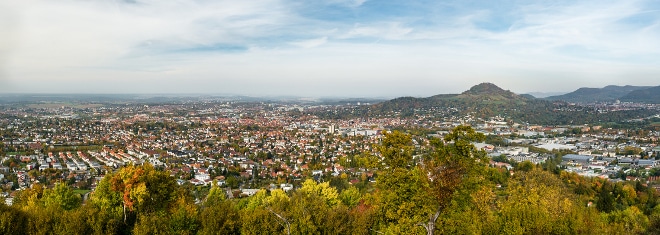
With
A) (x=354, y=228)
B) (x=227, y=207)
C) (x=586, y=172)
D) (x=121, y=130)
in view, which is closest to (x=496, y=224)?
(x=354, y=228)

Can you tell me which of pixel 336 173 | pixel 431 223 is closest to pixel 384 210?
pixel 431 223

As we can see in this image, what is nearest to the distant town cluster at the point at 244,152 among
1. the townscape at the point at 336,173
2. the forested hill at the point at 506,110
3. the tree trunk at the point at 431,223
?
the townscape at the point at 336,173

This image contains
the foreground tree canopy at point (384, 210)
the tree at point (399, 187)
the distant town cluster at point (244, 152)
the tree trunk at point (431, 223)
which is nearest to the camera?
the tree at point (399, 187)

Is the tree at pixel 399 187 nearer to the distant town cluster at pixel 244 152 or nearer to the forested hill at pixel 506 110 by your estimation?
the distant town cluster at pixel 244 152

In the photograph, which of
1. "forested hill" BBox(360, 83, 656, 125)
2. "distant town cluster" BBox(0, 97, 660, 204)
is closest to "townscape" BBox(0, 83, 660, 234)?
"distant town cluster" BBox(0, 97, 660, 204)

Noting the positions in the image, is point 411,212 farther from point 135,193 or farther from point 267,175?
point 267,175

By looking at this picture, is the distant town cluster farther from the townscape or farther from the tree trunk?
the tree trunk

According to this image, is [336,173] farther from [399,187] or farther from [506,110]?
[506,110]
